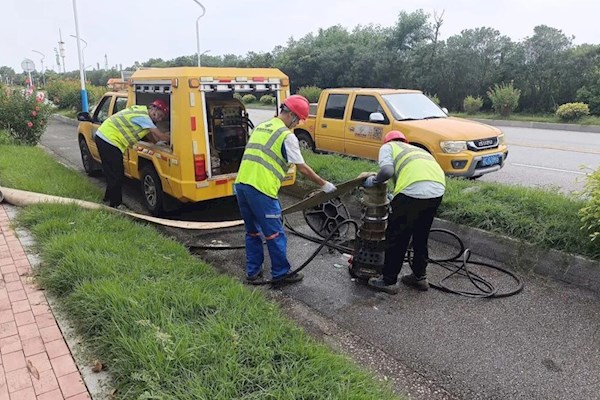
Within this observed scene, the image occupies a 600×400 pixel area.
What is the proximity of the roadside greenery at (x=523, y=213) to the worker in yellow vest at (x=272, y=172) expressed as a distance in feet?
6.40

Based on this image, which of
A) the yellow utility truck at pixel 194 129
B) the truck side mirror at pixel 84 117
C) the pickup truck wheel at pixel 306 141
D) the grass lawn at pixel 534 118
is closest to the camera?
the yellow utility truck at pixel 194 129

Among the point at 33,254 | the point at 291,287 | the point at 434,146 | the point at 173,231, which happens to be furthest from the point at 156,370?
the point at 434,146

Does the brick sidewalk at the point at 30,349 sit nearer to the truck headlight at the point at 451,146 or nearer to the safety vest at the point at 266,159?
the safety vest at the point at 266,159

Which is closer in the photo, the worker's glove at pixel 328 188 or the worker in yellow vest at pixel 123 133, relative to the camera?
the worker's glove at pixel 328 188

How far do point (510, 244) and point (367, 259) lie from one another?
1638mm

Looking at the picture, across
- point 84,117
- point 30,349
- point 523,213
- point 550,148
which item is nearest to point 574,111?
point 550,148

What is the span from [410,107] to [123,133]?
16.0 ft

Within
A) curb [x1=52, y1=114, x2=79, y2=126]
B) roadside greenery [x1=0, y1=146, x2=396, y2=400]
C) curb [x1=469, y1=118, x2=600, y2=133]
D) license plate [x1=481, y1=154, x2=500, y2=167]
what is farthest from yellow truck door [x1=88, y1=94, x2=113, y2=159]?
curb [x1=469, y1=118, x2=600, y2=133]

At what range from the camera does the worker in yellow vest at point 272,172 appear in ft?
13.1

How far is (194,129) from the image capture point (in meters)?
5.21

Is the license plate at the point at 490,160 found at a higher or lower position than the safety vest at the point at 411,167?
lower

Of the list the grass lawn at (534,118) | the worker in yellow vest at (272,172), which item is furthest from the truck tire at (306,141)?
the grass lawn at (534,118)

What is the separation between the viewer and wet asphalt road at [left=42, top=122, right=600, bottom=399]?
289cm

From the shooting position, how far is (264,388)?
2.41 metres
